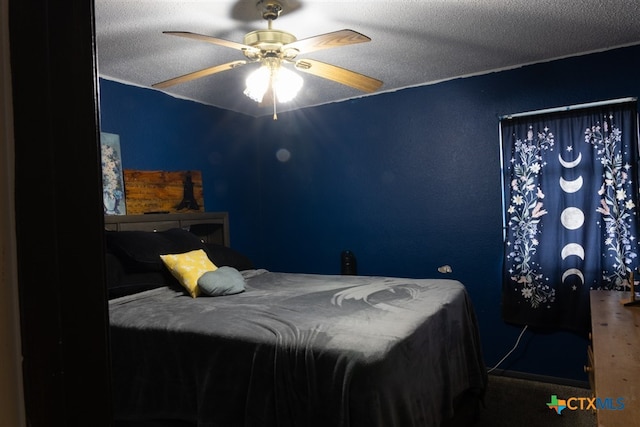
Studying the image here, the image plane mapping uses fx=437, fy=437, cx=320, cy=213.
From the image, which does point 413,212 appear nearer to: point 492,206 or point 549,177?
point 492,206

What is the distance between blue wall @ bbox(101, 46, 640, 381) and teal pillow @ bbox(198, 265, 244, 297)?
1347 mm

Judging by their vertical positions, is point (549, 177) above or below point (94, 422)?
above

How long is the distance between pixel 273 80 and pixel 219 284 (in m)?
1.23

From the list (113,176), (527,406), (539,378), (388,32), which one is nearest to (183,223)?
(113,176)

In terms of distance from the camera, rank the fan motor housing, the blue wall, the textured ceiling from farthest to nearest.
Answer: the blue wall < the textured ceiling < the fan motor housing

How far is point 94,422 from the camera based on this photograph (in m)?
0.52

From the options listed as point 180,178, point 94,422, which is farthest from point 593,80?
point 94,422

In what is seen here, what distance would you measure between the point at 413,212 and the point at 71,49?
11.4 feet

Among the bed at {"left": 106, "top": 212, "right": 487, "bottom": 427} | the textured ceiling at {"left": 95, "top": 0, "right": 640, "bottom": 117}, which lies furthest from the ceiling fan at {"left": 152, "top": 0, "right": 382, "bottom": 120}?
the bed at {"left": 106, "top": 212, "right": 487, "bottom": 427}

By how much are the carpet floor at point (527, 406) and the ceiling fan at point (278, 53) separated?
2169mm

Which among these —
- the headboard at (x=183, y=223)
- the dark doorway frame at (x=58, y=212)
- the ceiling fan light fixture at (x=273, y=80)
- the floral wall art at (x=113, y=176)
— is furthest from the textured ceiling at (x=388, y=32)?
the dark doorway frame at (x=58, y=212)

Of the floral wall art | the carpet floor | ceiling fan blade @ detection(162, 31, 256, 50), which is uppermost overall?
ceiling fan blade @ detection(162, 31, 256, 50)

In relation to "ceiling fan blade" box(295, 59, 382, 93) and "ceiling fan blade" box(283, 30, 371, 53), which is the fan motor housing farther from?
"ceiling fan blade" box(295, 59, 382, 93)

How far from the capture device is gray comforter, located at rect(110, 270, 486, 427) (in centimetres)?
160
